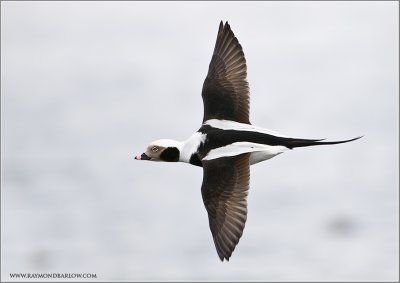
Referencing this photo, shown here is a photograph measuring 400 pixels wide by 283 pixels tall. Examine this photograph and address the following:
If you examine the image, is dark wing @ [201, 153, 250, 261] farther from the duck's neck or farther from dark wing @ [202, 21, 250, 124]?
dark wing @ [202, 21, 250, 124]

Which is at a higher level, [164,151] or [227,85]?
[227,85]

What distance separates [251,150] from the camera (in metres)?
5.42

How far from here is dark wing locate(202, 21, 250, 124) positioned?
594 cm

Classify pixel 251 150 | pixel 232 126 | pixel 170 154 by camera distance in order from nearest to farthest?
1. pixel 251 150
2. pixel 232 126
3. pixel 170 154

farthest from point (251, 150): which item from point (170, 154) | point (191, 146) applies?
point (170, 154)

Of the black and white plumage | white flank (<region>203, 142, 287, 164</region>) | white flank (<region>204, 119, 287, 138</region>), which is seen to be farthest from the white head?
white flank (<region>203, 142, 287, 164</region>)

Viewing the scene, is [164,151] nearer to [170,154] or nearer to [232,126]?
[170,154]

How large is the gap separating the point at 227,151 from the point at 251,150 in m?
→ 0.19

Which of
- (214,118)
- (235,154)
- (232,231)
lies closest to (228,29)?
(214,118)

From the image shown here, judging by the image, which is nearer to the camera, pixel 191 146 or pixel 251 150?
pixel 251 150

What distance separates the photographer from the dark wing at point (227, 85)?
5.94 m

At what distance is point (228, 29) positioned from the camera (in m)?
6.20

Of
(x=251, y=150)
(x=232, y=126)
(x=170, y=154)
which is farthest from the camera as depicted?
(x=170, y=154)

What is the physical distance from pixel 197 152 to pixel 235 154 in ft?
1.23
